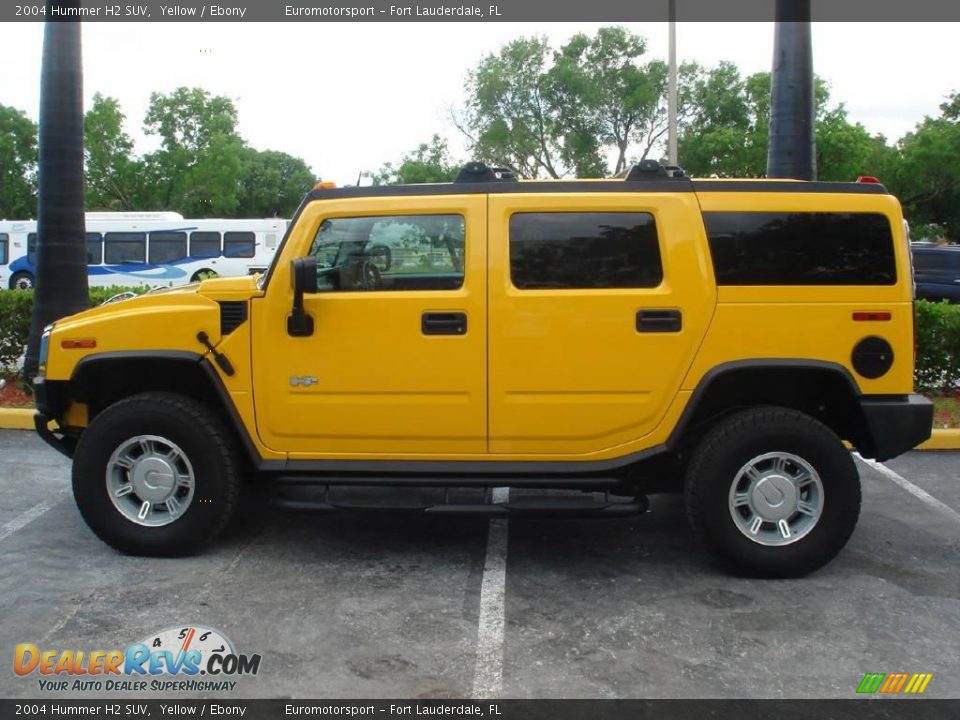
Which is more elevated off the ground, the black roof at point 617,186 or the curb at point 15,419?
the black roof at point 617,186

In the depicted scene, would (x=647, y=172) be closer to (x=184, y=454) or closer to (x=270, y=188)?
(x=184, y=454)

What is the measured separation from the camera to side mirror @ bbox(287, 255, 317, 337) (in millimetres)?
4473

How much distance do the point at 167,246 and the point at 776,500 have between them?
27.2 metres

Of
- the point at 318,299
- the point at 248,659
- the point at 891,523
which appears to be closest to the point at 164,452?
the point at 318,299

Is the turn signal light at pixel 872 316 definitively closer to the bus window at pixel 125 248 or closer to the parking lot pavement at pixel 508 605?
the parking lot pavement at pixel 508 605

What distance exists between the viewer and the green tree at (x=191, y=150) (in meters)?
38.8

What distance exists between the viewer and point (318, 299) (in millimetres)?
4715

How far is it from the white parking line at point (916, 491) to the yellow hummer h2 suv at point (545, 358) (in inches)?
43.8

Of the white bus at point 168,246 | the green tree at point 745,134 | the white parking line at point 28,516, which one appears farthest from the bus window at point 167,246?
the white parking line at point 28,516

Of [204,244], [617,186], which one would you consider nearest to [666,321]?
[617,186]

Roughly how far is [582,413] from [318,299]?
1.48 m

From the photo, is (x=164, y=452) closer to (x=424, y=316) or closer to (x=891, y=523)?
(x=424, y=316)

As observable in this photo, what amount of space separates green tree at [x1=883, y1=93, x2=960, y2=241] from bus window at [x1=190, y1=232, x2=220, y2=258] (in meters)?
28.0
